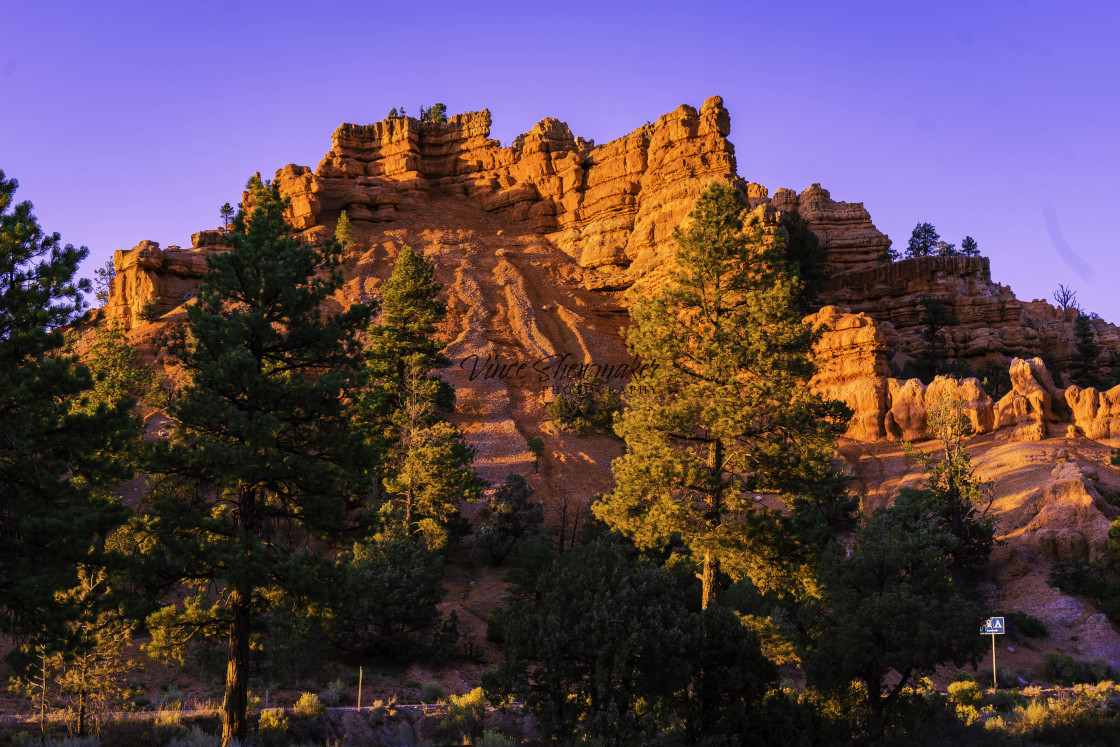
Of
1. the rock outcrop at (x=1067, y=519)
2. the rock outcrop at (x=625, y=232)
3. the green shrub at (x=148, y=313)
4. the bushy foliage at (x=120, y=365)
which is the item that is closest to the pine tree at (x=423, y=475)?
the bushy foliage at (x=120, y=365)

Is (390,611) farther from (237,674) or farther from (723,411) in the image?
(723,411)

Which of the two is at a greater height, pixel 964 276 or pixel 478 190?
pixel 478 190

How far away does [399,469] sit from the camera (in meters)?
31.0

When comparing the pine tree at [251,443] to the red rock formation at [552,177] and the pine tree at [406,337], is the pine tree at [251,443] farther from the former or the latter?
the red rock formation at [552,177]

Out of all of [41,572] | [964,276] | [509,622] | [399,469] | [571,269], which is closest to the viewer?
[41,572]

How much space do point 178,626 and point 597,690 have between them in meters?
8.65

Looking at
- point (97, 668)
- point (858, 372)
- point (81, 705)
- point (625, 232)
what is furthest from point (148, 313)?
point (858, 372)

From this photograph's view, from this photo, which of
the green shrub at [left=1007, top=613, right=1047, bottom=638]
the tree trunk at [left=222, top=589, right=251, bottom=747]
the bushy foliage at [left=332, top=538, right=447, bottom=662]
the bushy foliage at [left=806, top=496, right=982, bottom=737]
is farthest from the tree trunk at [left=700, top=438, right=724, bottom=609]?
the green shrub at [left=1007, top=613, right=1047, bottom=638]

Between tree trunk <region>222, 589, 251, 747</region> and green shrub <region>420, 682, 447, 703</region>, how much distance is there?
246 inches

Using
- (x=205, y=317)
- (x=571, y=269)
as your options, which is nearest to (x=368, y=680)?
(x=205, y=317)

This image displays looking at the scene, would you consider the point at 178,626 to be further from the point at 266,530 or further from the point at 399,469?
the point at 399,469

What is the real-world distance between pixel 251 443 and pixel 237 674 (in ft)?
14.4

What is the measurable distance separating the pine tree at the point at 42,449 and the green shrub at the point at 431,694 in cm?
984

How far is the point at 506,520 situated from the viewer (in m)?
34.7
